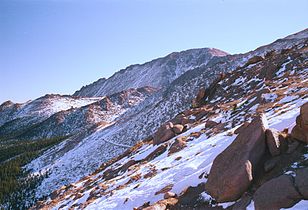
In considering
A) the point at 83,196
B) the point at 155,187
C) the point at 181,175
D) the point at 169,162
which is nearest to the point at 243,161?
the point at 181,175

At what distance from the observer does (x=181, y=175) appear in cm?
1956

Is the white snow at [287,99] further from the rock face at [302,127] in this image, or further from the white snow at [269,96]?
the rock face at [302,127]

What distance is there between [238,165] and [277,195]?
8.92 feet

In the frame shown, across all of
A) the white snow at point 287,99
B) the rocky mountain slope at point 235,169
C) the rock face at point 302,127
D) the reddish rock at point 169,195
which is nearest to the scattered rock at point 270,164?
the rocky mountain slope at point 235,169

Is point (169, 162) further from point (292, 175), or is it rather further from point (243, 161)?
point (292, 175)

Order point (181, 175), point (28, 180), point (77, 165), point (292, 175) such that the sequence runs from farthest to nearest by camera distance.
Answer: point (28, 180) < point (77, 165) < point (181, 175) < point (292, 175)

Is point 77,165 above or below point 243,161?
below

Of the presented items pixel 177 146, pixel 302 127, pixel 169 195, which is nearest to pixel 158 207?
pixel 169 195

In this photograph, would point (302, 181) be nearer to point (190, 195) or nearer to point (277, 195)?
point (277, 195)

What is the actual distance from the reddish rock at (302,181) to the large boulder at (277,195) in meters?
0.19

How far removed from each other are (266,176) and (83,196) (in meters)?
20.1

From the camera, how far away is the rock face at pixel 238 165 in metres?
13.7

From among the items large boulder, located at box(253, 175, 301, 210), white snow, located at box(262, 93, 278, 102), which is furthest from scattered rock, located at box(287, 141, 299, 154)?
white snow, located at box(262, 93, 278, 102)

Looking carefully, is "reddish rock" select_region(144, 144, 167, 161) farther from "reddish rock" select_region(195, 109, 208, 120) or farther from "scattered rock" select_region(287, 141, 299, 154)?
"scattered rock" select_region(287, 141, 299, 154)
